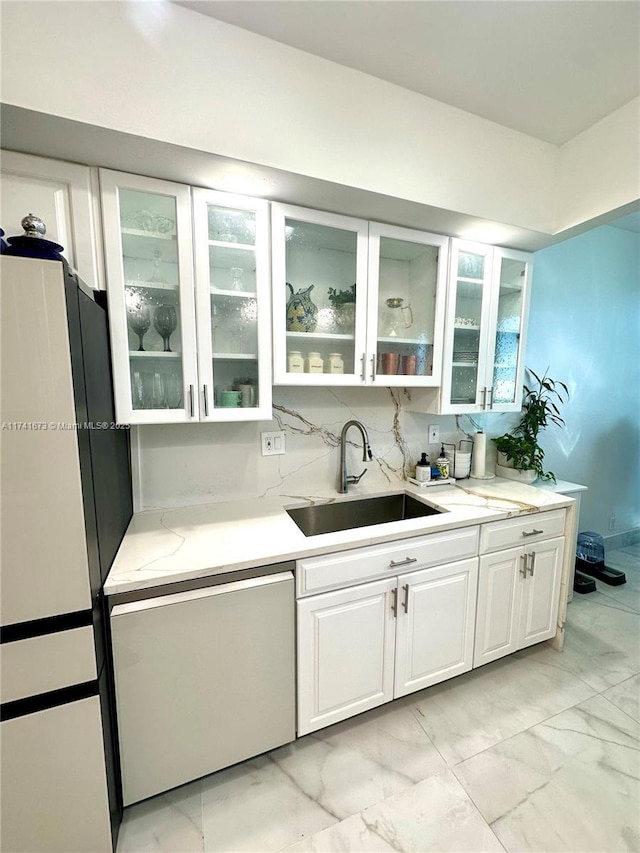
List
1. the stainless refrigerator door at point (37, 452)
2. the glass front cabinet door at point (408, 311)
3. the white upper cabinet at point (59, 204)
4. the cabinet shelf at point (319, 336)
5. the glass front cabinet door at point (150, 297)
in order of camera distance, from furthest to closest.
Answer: the glass front cabinet door at point (408, 311) < the cabinet shelf at point (319, 336) < the glass front cabinet door at point (150, 297) < the white upper cabinet at point (59, 204) < the stainless refrigerator door at point (37, 452)

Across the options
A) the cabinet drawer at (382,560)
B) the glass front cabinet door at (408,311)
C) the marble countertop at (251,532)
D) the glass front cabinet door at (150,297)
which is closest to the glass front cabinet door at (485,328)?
the glass front cabinet door at (408,311)

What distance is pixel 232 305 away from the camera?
1.46m

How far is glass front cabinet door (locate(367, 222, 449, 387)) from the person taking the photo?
170 centimetres

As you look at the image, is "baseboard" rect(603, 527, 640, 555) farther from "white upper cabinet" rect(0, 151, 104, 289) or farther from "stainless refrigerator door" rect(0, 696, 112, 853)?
"white upper cabinet" rect(0, 151, 104, 289)

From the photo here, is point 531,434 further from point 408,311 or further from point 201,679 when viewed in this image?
point 201,679

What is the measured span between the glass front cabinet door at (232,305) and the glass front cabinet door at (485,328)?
101cm

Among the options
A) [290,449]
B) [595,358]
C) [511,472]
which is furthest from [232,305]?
[595,358]

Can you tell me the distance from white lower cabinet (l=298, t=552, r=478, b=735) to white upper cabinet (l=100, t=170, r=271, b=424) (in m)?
0.87

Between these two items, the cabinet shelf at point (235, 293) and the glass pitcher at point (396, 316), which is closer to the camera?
the cabinet shelf at point (235, 293)

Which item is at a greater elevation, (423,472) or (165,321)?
(165,321)

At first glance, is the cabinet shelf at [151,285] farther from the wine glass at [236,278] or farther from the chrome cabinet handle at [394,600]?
the chrome cabinet handle at [394,600]

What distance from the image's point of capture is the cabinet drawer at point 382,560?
1310 mm

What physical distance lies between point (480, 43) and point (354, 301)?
953 mm

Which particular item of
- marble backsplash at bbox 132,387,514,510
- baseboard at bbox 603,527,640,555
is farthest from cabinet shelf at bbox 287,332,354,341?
baseboard at bbox 603,527,640,555
